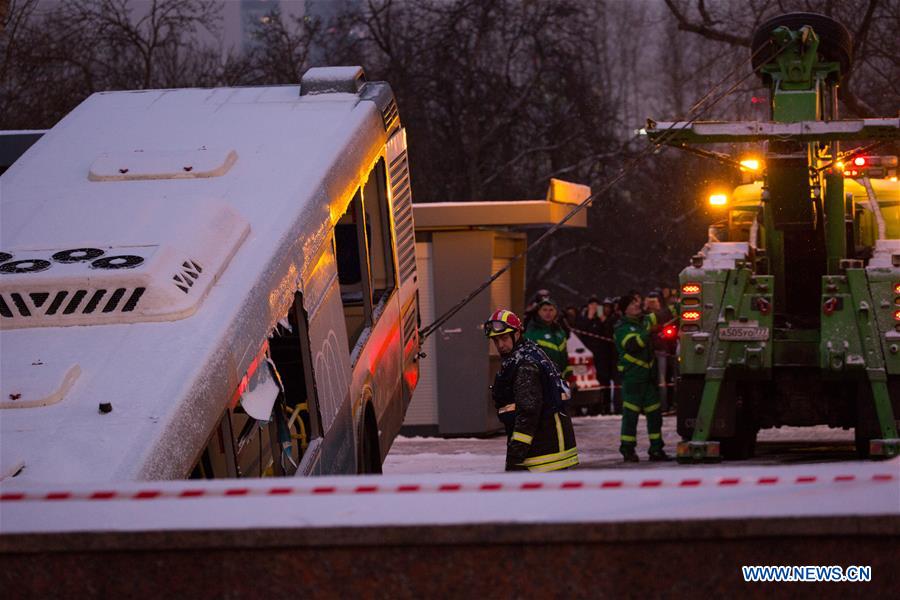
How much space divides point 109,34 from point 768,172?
1444 cm

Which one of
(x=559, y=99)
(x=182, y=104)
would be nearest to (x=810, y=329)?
(x=182, y=104)

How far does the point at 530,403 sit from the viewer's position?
29.9 feet

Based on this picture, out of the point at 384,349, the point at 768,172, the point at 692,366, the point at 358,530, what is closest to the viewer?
the point at 358,530

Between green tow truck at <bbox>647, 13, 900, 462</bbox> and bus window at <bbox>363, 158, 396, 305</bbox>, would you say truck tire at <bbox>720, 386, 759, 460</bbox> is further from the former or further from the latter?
bus window at <bbox>363, 158, 396, 305</bbox>

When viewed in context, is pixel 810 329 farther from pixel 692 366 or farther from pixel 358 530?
pixel 358 530

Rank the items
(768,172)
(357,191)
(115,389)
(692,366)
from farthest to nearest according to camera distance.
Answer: (692,366)
(768,172)
(357,191)
(115,389)

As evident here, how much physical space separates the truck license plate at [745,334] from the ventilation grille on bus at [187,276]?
22.5 feet

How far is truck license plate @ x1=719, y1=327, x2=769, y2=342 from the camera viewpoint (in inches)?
517

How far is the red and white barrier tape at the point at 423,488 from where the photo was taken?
431 cm

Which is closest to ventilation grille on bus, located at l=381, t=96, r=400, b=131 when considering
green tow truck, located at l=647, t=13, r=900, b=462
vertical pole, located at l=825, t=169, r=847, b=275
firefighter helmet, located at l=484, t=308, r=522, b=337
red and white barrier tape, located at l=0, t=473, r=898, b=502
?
firefighter helmet, located at l=484, t=308, r=522, b=337

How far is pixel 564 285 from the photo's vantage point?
1531 inches

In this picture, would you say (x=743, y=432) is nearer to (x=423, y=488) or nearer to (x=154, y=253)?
(x=154, y=253)

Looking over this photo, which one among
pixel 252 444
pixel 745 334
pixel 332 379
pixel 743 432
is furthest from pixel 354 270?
pixel 743 432

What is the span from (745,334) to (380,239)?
3.96m
